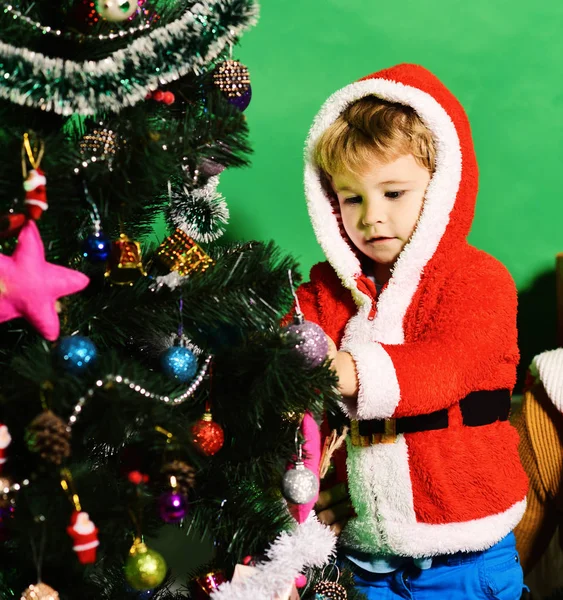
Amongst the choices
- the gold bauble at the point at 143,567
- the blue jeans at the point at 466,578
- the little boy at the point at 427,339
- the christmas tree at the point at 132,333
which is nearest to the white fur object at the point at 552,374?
the little boy at the point at 427,339

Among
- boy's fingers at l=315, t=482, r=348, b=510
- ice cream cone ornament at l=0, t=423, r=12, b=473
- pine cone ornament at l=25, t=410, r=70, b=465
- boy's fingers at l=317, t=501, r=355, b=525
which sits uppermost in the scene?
pine cone ornament at l=25, t=410, r=70, b=465

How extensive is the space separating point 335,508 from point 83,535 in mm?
553

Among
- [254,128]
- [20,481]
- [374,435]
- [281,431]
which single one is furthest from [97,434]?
[254,128]

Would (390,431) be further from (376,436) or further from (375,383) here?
(375,383)

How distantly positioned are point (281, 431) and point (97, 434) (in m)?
0.21

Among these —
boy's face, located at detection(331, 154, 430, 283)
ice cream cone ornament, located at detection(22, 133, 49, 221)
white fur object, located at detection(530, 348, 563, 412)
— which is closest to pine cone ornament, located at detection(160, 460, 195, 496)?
ice cream cone ornament, located at detection(22, 133, 49, 221)

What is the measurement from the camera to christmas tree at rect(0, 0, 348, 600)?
62cm

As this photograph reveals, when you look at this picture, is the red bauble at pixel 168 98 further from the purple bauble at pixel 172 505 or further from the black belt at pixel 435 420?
the black belt at pixel 435 420

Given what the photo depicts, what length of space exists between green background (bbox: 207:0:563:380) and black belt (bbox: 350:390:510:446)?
46 cm

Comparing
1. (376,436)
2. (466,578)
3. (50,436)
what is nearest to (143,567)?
(50,436)

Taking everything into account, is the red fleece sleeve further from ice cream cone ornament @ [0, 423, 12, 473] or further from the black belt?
ice cream cone ornament @ [0, 423, 12, 473]

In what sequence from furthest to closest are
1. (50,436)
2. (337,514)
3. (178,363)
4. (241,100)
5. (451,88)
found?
(451,88), (337,514), (241,100), (178,363), (50,436)

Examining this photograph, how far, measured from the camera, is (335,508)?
108cm

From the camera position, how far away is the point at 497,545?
1010mm
